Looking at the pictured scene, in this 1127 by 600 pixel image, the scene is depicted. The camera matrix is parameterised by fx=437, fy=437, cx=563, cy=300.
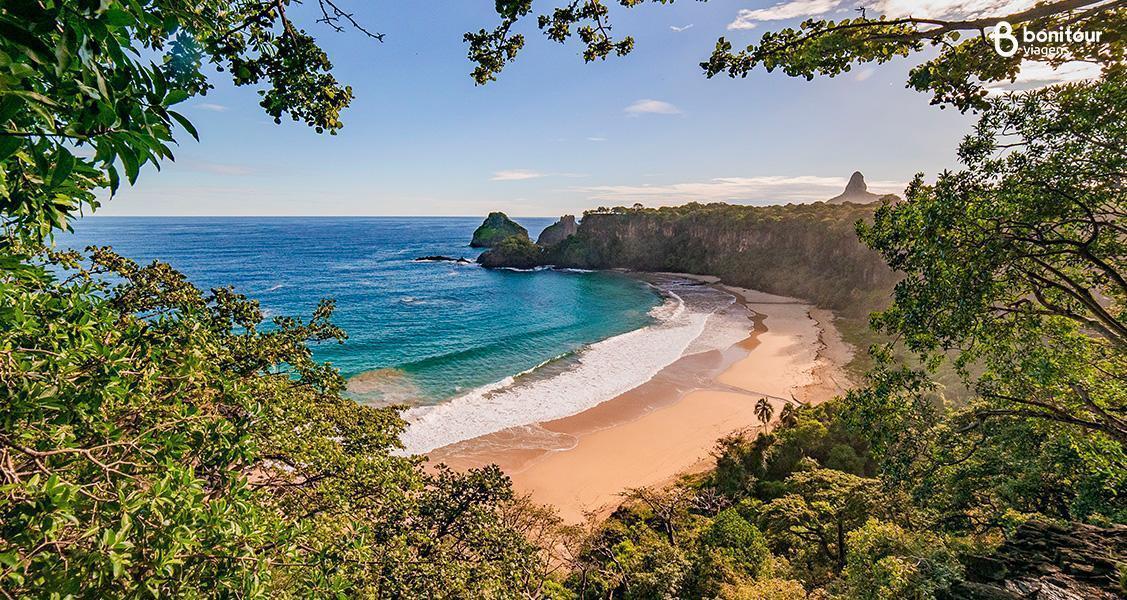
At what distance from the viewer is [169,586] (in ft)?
9.30

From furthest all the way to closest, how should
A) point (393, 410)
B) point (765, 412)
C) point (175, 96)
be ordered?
point (765, 412)
point (393, 410)
point (175, 96)

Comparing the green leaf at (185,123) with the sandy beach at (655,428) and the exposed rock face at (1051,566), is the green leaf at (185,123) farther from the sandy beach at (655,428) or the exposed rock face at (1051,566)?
the sandy beach at (655,428)

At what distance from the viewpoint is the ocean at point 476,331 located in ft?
85.5

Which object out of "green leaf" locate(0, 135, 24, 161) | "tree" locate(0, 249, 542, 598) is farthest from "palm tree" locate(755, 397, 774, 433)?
"green leaf" locate(0, 135, 24, 161)

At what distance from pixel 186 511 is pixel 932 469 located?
35.1 ft

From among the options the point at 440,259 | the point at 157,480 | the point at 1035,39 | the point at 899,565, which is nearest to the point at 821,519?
the point at 899,565

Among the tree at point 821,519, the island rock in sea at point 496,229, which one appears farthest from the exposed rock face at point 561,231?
the tree at point 821,519

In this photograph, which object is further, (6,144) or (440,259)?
(440,259)

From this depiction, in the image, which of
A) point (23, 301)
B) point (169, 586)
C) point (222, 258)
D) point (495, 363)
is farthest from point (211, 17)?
point (222, 258)

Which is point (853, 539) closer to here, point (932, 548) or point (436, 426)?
point (932, 548)

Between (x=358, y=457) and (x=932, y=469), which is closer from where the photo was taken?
(x=358, y=457)

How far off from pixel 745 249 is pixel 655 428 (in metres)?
52.2

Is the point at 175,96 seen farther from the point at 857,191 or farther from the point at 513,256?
the point at 857,191

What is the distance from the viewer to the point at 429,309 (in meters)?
47.2
